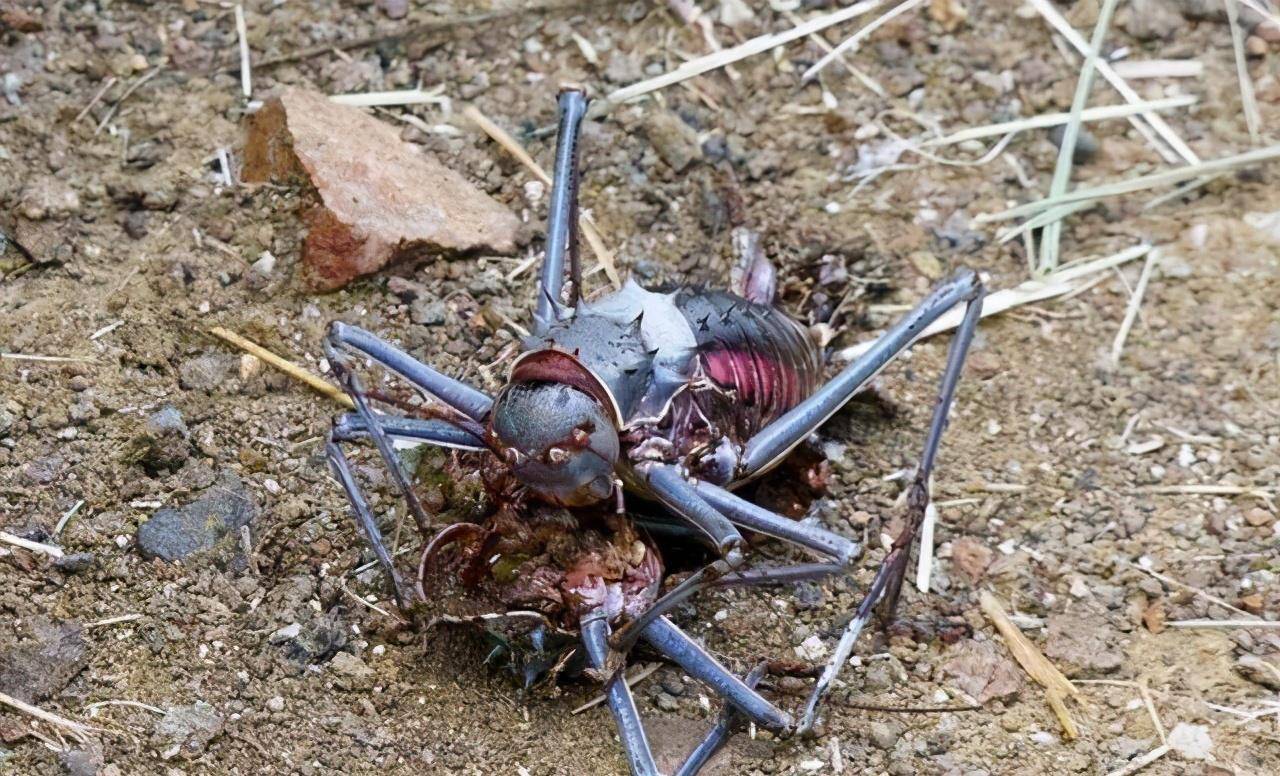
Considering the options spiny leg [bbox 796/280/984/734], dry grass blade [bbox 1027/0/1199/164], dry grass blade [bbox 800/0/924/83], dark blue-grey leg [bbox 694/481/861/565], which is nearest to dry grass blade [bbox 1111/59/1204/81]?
dry grass blade [bbox 1027/0/1199/164]

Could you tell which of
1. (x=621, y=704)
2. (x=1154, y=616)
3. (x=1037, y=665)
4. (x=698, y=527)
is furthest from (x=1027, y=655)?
(x=621, y=704)

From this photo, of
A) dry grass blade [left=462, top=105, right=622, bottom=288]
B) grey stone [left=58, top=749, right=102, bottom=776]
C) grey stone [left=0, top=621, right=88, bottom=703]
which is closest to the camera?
grey stone [left=58, top=749, right=102, bottom=776]

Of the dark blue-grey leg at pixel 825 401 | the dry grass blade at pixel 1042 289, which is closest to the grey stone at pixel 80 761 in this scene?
the dark blue-grey leg at pixel 825 401

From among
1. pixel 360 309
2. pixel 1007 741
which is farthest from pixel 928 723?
pixel 360 309

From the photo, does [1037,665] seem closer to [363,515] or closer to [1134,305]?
[1134,305]

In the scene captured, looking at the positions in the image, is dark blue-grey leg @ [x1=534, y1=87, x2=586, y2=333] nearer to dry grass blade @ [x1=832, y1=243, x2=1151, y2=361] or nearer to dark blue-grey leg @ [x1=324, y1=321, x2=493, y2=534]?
dark blue-grey leg @ [x1=324, y1=321, x2=493, y2=534]

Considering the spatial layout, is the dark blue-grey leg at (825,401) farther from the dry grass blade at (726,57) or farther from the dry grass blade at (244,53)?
the dry grass blade at (244,53)

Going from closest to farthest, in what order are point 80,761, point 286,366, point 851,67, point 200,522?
point 80,761 < point 200,522 < point 286,366 < point 851,67
